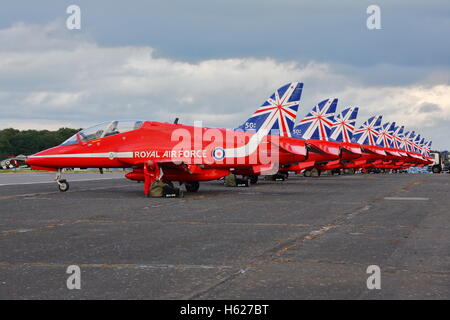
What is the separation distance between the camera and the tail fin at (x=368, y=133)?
63312 millimetres

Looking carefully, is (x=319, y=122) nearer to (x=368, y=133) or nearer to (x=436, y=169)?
(x=368, y=133)

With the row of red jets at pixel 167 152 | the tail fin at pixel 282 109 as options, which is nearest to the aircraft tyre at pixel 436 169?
the tail fin at pixel 282 109

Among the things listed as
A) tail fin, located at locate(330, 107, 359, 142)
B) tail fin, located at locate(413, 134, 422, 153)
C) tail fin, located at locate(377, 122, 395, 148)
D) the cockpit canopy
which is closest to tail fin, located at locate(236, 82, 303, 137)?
the cockpit canopy

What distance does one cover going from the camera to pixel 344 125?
4753 centimetres

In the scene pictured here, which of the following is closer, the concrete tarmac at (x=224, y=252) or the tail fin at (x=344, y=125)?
the concrete tarmac at (x=224, y=252)

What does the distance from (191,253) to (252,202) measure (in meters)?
9.22

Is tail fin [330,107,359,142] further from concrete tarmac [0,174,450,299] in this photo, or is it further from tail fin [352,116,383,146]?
concrete tarmac [0,174,450,299]

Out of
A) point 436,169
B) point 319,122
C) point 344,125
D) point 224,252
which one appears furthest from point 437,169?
point 224,252

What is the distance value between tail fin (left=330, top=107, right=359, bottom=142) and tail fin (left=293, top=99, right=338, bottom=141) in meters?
7.34

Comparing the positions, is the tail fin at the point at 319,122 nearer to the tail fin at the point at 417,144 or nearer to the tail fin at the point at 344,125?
the tail fin at the point at 344,125

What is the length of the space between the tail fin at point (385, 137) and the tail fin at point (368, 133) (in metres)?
1.89

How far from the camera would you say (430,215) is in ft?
43.8

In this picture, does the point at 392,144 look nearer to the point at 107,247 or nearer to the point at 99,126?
the point at 99,126
